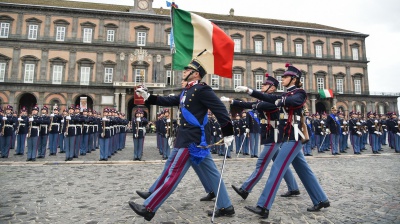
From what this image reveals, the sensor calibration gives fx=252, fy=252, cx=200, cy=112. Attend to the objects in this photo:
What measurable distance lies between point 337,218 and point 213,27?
502 cm

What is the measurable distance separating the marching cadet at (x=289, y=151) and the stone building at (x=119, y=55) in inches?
1144

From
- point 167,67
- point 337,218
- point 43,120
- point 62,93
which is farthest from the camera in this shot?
point 167,67

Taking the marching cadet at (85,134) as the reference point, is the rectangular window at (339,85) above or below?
above

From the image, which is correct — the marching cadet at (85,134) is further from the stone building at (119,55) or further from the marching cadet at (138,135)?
the stone building at (119,55)

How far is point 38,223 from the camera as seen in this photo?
3.23 m

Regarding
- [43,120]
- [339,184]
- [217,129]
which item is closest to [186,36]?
[339,184]

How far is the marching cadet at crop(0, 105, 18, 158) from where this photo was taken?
33.5ft

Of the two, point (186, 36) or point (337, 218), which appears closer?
point (337, 218)

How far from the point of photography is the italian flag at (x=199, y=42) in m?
6.32

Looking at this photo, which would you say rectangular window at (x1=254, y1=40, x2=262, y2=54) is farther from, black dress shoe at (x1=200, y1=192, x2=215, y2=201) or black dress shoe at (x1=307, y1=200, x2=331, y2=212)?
black dress shoe at (x1=307, y1=200, x2=331, y2=212)

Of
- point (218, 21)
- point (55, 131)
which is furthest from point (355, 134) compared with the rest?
point (218, 21)

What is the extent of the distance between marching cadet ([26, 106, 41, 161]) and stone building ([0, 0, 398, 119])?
73.3 ft

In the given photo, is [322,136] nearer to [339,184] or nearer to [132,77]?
[339,184]

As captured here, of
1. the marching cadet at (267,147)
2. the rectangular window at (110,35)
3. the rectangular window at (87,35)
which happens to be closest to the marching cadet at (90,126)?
the marching cadet at (267,147)
